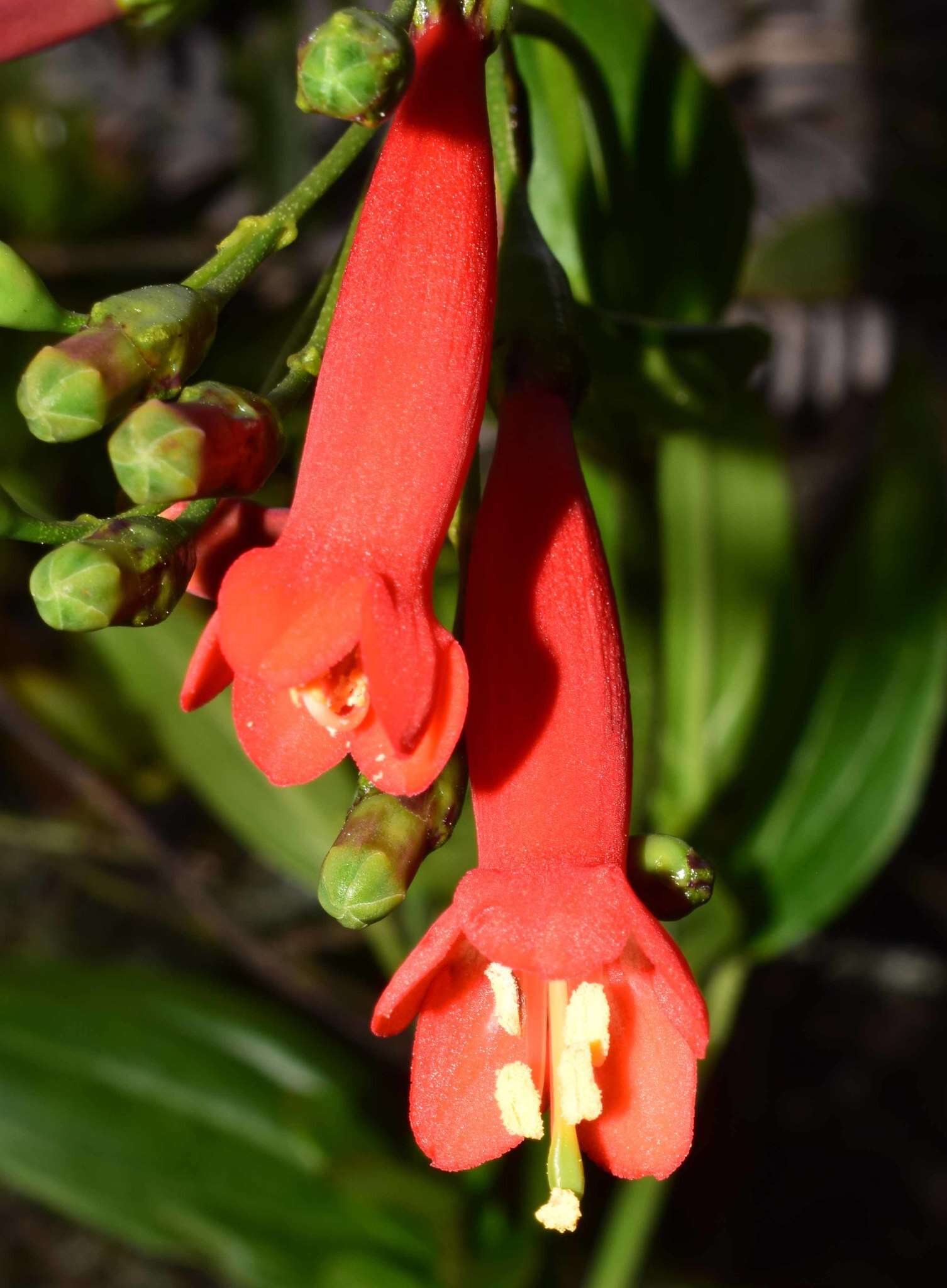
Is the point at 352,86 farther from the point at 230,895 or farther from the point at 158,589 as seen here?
the point at 230,895

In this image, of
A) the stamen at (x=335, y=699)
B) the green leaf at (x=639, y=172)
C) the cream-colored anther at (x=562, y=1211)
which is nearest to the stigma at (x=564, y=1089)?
the cream-colored anther at (x=562, y=1211)

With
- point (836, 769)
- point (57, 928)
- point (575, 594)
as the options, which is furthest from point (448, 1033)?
point (57, 928)

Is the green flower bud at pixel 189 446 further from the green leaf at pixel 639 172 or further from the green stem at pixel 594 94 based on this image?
the green leaf at pixel 639 172

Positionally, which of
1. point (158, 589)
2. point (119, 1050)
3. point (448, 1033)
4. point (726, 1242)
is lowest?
point (726, 1242)

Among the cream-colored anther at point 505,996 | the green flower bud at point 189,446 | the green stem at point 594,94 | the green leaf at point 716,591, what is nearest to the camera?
the green flower bud at point 189,446

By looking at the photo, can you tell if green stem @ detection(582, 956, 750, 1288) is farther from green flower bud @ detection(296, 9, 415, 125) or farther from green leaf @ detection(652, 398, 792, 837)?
green flower bud @ detection(296, 9, 415, 125)

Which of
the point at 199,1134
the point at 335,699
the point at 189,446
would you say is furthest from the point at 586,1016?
the point at 199,1134

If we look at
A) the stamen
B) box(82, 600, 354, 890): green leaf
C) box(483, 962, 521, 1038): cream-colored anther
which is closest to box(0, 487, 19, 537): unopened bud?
the stamen
